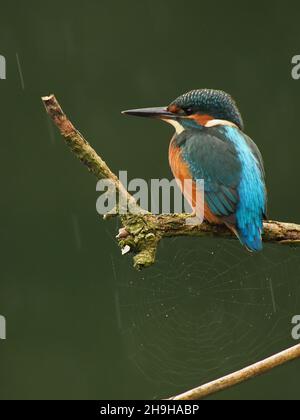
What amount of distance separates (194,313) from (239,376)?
7.67 feet

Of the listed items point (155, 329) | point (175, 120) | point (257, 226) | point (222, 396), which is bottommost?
point (222, 396)

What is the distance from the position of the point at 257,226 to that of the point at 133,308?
3.07 ft

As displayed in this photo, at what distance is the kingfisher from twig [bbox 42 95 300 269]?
102 millimetres

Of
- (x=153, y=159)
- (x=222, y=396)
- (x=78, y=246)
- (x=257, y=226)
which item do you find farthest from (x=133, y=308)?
(x=153, y=159)

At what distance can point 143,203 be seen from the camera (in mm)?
3227

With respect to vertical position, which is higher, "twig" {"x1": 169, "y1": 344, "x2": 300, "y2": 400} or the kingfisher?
the kingfisher

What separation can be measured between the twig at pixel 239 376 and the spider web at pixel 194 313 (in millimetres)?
908

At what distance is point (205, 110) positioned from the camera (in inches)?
129

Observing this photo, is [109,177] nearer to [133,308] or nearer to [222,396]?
[133,308]

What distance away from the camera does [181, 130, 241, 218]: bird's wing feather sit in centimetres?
308

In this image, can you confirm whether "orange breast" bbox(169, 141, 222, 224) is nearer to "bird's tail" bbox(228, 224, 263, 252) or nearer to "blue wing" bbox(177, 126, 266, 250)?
"blue wing" bbox(177, 126, 266, 250)

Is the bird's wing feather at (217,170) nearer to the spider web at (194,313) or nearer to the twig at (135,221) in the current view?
the twig at (135,221)

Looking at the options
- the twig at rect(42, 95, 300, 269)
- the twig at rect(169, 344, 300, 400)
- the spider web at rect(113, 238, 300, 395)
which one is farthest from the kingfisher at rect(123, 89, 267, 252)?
the twig at rect(169, 344, 300, 400)
